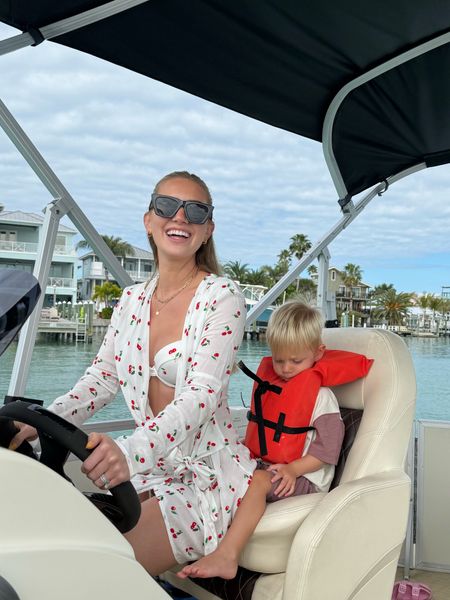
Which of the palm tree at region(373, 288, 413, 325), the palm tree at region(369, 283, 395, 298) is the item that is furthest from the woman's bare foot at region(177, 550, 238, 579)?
the palm tree at region(369, 283, 395, 298)

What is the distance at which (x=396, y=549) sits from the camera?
2102 mm

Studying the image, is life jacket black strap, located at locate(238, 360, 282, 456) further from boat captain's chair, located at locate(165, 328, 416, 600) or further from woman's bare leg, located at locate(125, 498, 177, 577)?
woman's bare leg, located at locate(125, 498, 177, 577)

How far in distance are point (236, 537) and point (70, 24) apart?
6.27 ft

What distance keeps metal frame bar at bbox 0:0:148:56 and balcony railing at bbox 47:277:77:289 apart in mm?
1101

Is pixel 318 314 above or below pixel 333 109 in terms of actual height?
below

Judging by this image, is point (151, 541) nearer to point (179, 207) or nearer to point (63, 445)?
point (63, 445)

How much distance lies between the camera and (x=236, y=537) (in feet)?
6.03

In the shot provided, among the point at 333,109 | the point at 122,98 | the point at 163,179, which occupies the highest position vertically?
the point at 122,98

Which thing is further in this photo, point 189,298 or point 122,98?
point 122,98

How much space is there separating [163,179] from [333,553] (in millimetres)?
1163

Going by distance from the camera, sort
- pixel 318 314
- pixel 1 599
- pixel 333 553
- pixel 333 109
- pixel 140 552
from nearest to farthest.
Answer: pixel 1 599
pixel 140 552
pixel 333 553
pixel 318 314
pixel 333 109

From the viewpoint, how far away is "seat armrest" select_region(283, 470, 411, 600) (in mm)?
1830

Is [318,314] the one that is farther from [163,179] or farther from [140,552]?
[140,552]

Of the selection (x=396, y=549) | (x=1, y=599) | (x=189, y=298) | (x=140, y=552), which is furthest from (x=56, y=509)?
(x=396, y=549)
